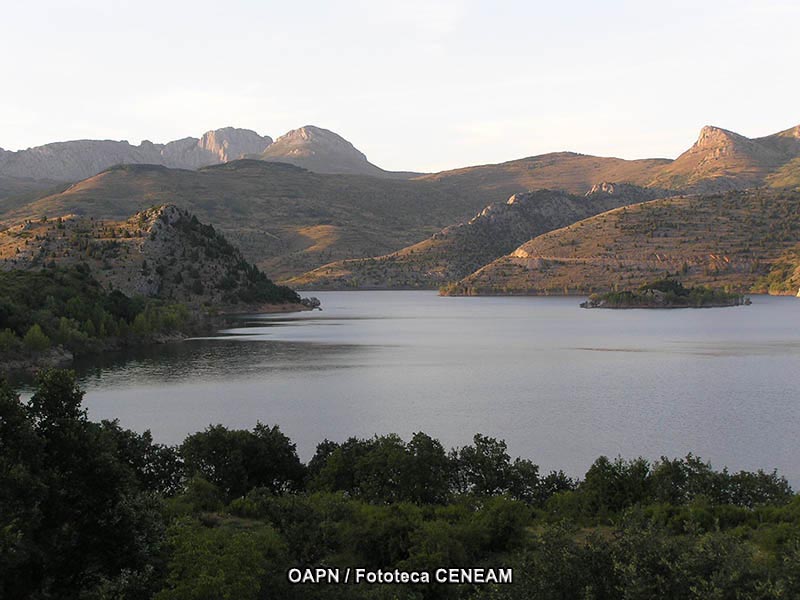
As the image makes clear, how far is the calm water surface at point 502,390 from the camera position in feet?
197

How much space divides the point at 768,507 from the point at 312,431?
3681cm

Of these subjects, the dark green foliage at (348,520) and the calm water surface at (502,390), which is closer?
the dark green foliage at (348,520)

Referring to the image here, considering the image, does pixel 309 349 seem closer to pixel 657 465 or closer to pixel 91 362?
pixel 91 362

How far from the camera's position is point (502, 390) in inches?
3366

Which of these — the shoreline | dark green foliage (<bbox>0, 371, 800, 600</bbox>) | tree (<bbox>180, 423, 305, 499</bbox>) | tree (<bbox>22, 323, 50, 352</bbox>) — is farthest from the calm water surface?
dark green foliage (<bbox>0, 371, 800, 600</bbox>)

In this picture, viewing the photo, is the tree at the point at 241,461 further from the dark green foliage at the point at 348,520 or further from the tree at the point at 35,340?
the tree at the point at 35,340

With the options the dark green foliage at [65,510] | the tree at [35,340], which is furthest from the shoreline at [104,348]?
the dark green foliage at [65,510]

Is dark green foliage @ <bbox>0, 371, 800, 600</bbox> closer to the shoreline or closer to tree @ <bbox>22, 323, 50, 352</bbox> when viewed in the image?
the shoreline

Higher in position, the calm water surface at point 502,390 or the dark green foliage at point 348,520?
the dark green foliage at point 348,520

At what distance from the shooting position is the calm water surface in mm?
60156

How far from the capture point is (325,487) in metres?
42.5

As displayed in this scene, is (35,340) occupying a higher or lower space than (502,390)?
higher

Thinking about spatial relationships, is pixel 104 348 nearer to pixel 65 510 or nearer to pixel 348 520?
pixel 348 520

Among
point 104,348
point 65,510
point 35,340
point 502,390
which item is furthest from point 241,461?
point 104,348
